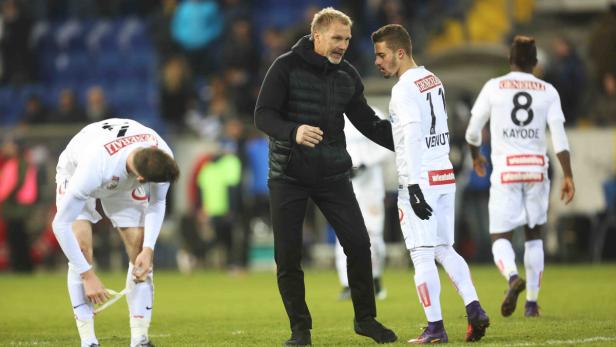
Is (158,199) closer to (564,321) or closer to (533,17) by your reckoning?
(564,321)

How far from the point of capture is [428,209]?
29.4ft

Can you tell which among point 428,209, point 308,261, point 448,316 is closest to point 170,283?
point 308,261

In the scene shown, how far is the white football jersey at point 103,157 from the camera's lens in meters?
8.49

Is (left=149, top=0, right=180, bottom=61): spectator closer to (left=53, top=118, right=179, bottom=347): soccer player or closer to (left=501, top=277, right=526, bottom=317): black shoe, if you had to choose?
(left=501, top=277, right=526, bottom=317): black shoe

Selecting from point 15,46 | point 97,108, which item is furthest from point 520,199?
point 15,46

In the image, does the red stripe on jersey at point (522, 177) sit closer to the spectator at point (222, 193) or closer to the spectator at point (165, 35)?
the spectator at point (222, 193)

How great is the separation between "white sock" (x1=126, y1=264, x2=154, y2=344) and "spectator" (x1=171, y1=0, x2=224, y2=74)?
16030 mm

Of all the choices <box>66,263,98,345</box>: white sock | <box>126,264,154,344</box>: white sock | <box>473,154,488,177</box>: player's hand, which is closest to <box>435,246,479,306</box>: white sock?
<box>473,154,488,177</box>: player's hand

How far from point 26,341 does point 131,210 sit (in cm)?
176

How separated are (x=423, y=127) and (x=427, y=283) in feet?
3.74

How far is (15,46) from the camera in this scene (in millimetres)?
25766

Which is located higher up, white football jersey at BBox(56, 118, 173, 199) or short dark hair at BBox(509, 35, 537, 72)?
short dark hair at BBox(509, 35, 537, 72)

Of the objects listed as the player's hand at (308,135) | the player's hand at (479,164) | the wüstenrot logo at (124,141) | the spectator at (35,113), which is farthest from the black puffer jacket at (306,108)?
the spectator at (35,113)

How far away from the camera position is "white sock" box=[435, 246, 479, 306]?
9.16m
